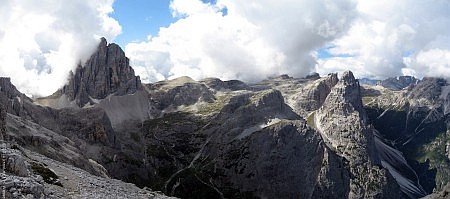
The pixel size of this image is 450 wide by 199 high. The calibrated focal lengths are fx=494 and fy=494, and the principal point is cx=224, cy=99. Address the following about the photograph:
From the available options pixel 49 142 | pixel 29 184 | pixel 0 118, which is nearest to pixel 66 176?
pixel 29 184

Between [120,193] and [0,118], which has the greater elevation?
[0,118]

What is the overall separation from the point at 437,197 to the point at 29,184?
196 ft

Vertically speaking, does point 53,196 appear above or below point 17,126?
below

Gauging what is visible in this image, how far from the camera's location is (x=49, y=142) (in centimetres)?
15562

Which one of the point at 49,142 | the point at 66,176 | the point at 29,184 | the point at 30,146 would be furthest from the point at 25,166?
the point at 49,142

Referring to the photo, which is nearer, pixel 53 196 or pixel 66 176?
pixel 53 196

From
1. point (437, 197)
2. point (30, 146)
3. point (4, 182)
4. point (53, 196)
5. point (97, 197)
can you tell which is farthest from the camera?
point (30, 146)

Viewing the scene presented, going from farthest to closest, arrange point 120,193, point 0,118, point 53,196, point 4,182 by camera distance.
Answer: point 0,118 < point 120,193 < point 53,196 < point 4,182

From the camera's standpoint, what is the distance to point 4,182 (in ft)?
111

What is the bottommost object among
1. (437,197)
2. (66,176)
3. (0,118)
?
(437,197)

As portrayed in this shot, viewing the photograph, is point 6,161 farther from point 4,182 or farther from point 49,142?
point 49,142

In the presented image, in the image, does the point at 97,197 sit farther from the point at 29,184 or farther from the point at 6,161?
the point at 29,184

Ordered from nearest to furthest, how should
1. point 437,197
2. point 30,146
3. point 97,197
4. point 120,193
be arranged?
point 97,197
point 120,193
point 437,197
point 30,146

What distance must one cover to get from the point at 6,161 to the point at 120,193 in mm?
17191
